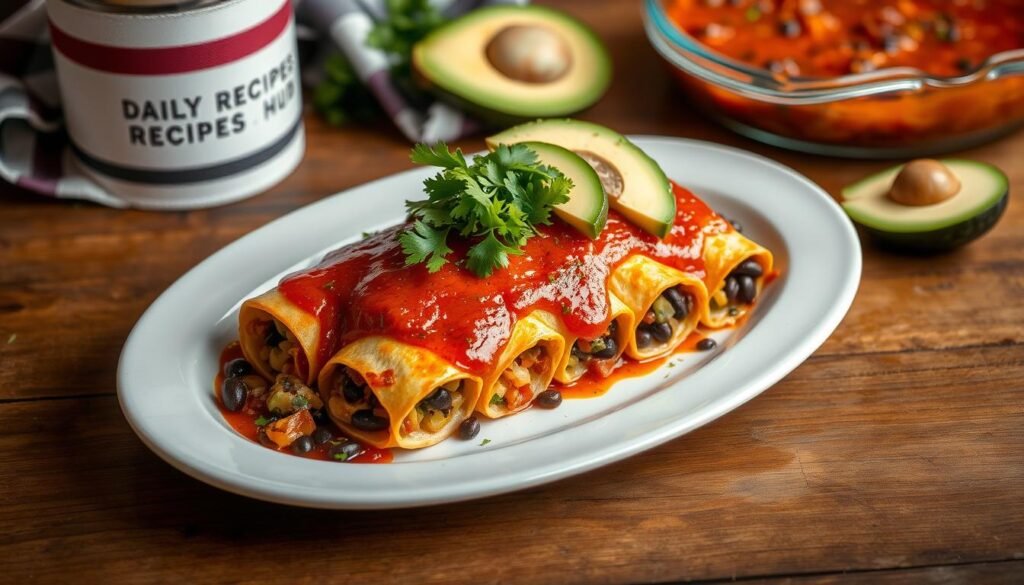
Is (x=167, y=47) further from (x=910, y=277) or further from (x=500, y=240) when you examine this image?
(x=910, y=277)

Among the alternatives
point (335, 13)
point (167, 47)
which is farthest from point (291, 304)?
point (335, 13)

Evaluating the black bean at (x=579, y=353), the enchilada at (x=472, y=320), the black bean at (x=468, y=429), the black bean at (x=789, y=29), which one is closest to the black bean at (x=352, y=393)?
the enchilada at (x=472, y=320)

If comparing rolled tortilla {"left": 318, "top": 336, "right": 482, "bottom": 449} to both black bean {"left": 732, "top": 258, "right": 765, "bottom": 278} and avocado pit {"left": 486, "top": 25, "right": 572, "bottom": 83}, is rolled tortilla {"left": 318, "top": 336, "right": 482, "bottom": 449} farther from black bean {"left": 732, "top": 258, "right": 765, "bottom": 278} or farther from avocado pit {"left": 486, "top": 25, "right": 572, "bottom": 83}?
avocado pit {"left": 486, "top": 25, "right": 572, "bottom": 83}

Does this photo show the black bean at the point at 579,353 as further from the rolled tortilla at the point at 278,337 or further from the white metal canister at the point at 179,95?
the white metal canister at the point at 179,95

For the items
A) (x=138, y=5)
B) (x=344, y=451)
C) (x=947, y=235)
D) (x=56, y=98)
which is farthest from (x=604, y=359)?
(x=56, y=98)

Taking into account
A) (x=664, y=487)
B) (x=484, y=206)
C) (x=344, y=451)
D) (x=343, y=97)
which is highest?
(x=484, y=206)

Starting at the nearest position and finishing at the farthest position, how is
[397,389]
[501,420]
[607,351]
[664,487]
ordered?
[397,389], [664,487], [501,420], [607,351]

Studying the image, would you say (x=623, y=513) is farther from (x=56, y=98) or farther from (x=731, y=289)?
(x=56, y=98)
